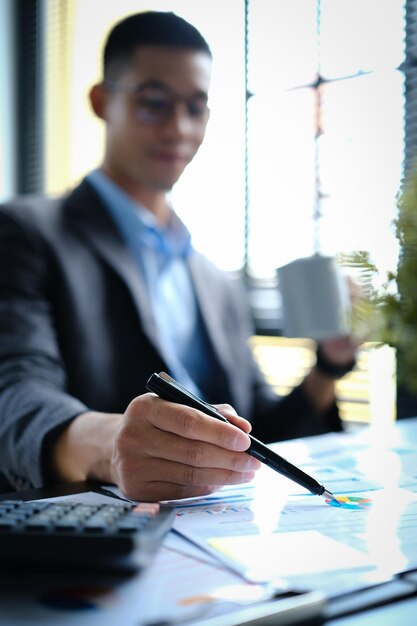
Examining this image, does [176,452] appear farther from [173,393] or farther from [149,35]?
[149,35]

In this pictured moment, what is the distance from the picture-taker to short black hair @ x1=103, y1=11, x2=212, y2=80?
1.33 meters

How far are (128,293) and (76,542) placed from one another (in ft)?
2.61

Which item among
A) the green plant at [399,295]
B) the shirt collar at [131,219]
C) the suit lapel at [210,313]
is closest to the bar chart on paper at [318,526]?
the green plant at [399,295]

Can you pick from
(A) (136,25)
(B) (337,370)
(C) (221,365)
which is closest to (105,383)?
(C) (221,365)

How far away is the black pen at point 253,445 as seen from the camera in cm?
57

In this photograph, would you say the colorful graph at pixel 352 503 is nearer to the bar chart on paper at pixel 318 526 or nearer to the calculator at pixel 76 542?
the bar chart on paper at pixel 318 526

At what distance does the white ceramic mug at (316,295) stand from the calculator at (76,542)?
619 mm

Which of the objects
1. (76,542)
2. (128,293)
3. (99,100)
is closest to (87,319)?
(128,293)

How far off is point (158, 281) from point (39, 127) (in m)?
1.34

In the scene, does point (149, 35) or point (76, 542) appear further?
point (149, 35)

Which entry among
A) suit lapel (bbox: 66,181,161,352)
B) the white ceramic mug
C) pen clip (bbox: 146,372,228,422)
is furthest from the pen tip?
suit lapel (bbox: 66,181,161,352)

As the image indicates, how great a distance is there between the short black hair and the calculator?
3.68 ft

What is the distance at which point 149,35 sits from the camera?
1.33 metres

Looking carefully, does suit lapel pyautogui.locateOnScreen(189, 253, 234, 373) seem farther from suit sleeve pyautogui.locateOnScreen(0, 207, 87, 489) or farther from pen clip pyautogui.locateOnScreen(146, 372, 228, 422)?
pen clip pyautogui.locateOnScreen(146, 372, 228, 422)
